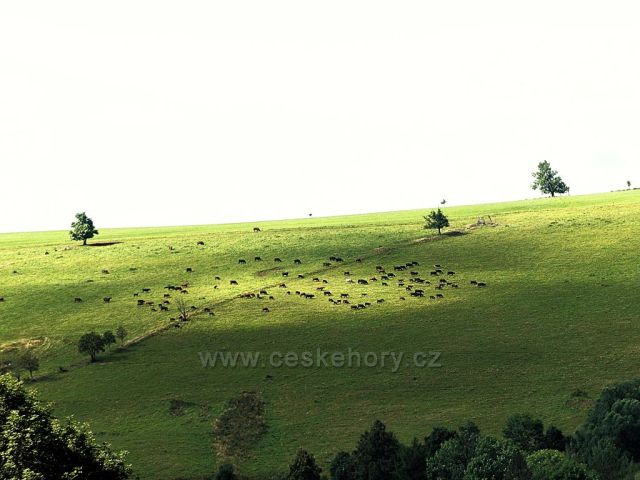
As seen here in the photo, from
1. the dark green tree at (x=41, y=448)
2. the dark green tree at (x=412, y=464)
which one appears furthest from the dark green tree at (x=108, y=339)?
the dark green tree at (x=41, y=448)

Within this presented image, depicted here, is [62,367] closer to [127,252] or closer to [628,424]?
[127,252]

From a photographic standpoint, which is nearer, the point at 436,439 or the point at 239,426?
the point at 436,439

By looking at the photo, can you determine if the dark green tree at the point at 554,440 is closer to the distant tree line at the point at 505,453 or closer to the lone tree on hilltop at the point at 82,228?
the distant tree line at the point at 505,453

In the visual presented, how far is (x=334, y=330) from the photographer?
290ft

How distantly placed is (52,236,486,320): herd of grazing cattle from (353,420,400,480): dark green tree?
37247mm

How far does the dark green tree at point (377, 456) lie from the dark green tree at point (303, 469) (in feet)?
11.5

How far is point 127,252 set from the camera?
135125mm

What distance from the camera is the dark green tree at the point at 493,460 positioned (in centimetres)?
4875

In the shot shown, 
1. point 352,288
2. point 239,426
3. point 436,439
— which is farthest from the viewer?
point 352,288

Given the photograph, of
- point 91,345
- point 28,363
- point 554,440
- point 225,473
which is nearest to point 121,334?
point 91,345

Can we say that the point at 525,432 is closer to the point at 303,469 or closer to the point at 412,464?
the point at 412,464

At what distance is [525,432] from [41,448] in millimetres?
39474

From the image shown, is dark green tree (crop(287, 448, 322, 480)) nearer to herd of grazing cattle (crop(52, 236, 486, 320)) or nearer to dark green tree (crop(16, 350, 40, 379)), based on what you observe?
herd of grazing cattle (crop(52, 236, 486, 320))

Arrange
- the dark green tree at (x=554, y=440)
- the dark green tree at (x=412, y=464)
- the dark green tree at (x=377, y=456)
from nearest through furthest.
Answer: the dark green tree at (x=377, y=456)
the dark green tree at (x=412, y=464)
the dark green tree at (x=554, y=440)
